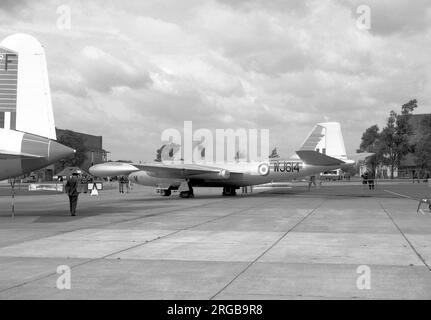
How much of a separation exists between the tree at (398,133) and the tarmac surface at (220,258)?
65.5 m

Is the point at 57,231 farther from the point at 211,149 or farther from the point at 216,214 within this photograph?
the point at 211,149

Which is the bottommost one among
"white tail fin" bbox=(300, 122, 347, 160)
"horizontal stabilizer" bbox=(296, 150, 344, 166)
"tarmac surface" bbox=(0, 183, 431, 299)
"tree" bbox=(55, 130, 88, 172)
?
"tarmac surface" bbox=(0, 183, 431, 299)

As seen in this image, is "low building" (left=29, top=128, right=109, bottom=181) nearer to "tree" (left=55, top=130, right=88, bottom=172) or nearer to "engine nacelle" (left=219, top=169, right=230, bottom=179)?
"tree" (left=55, top=130, right=88, bottom=172)

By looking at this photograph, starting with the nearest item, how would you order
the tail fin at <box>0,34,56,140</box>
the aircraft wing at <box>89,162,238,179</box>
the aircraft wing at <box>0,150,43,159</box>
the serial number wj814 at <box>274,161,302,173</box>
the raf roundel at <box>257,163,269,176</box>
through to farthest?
the aircraft wing at <box>0,150,43,159</box>
the tail fin at <box>0,34,56,140</box>
the aircraft wing at <box>89,162,238,179</box>
the serial number wj814 at <box>274,161,302,173</box>
the raf roundel at <box>257,163,269,176</box>

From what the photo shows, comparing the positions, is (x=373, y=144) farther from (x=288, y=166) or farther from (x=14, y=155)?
(x=14, y=155)

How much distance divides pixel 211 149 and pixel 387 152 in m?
53.2

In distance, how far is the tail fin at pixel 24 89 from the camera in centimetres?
1728

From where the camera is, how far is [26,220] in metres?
17.1

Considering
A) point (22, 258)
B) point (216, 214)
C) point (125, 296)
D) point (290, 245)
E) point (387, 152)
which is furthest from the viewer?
point (387, 152)

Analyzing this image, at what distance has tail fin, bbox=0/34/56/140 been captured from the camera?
17.3 metres

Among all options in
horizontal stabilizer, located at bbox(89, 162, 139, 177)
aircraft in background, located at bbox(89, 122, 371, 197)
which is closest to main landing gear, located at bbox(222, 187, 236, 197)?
aircraft in background, located at bbox(89, 122, 371, 197)

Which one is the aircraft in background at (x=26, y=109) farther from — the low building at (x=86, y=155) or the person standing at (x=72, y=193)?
the low building at (x=86, y=155)

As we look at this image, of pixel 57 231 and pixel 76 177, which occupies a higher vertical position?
pixel 76 177
